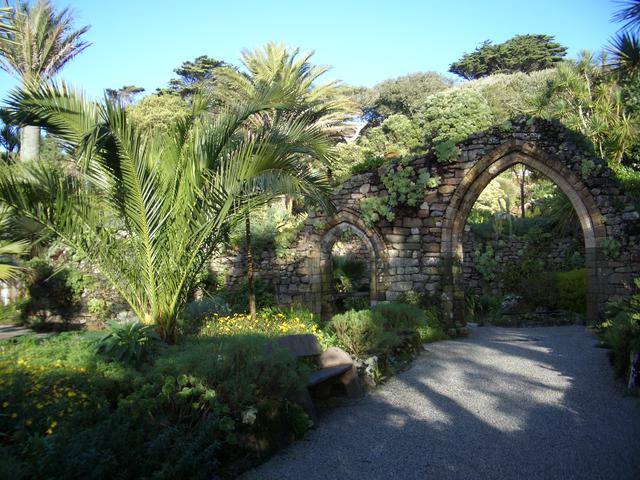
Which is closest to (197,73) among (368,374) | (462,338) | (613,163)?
(613,163)

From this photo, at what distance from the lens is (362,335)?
25.5ft

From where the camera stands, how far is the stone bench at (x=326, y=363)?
618 centimetres

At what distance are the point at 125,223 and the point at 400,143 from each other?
21.0 meters

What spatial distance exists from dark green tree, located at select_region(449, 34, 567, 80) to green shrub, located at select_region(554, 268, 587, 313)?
30515 millimetres

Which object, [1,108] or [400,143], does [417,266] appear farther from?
[400,143]

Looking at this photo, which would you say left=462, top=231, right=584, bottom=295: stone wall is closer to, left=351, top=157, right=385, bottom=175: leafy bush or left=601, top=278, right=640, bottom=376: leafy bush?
left=351, top=157, right=385, bottom=175: leafy bush

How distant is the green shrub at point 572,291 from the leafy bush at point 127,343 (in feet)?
35.4

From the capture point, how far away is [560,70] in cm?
1781

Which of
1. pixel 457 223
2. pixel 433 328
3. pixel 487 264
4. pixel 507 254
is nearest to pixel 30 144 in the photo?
pixel 457 223

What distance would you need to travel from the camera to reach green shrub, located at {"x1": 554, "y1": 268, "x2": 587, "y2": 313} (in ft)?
43.9

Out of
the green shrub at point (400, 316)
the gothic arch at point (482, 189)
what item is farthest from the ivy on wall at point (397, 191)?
the green shrub at point (400, 316)

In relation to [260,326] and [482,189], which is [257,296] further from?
[482,189]

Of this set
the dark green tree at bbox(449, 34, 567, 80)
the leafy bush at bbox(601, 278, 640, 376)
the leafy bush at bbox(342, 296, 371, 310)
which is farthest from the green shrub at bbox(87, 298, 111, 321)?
the dark green tree at bbox(449, 34, 567, 80)

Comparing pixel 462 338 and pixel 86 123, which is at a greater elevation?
pixel 86 123
